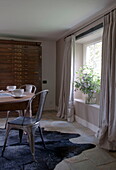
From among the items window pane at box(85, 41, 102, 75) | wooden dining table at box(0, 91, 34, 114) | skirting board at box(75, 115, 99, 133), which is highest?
window pane at box(85, 41, 102, 75)

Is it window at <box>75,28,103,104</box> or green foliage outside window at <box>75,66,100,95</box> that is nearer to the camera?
green foliage outside window at <box>75,66,100,95</box>

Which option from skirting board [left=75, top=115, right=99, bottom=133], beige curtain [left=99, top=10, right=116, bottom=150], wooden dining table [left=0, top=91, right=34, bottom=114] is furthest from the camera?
skirting board [left=75, top=115, right=99, bottom=133]

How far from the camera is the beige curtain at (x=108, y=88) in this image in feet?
7.88

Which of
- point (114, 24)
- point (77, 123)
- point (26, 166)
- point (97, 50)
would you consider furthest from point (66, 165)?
point (97, 50)

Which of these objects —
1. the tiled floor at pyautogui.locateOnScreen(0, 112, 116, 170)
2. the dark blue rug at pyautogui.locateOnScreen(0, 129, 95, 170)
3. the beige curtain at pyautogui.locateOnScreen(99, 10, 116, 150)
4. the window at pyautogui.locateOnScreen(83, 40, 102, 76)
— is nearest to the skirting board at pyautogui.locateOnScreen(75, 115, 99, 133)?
the tiled floor at pyautogui.locateOnScreen(0, 112, 116, 170)

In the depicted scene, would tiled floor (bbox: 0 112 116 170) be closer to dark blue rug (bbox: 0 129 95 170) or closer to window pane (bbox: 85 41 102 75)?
dark blue rug (bbox: 0 129 95 170)

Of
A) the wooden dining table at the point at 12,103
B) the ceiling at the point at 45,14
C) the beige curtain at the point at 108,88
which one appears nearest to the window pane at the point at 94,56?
the ceiling at the point at 45,14

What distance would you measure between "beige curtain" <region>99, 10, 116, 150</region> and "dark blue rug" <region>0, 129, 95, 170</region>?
290mm

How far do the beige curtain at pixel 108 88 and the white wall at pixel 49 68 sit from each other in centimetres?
271

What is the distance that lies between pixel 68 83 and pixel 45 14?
65.7 inches

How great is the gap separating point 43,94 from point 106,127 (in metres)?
1.13

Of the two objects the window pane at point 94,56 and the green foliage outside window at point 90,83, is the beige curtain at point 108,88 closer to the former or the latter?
the green foliage outside window at point 90,83

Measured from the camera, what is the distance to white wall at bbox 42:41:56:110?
5.12m

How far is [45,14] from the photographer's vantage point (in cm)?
295
